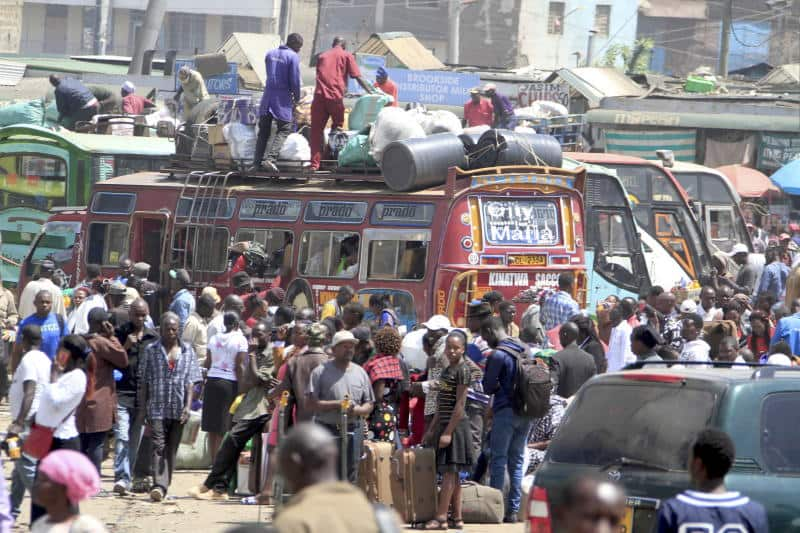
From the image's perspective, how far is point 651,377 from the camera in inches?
276

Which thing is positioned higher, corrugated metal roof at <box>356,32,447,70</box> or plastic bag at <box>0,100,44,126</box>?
corrugated metal roof at <box>356,32,447,70</box>

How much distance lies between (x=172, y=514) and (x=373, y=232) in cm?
537

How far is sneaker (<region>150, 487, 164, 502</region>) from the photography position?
11500 mm

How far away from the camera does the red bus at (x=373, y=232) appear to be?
50.3ft

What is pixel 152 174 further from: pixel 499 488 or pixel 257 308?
pixel 499 488

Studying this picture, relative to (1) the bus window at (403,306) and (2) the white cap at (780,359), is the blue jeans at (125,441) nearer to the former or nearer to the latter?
(1) the bus window at (403,306)

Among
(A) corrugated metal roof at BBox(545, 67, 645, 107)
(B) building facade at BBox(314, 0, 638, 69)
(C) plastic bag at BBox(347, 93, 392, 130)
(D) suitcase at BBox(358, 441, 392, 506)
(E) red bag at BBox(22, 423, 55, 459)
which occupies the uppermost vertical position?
(B) building facade at BBox(314, 0, 638, 69)

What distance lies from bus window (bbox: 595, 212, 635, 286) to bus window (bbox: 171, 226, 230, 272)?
15.8ft

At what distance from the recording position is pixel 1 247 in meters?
22.1

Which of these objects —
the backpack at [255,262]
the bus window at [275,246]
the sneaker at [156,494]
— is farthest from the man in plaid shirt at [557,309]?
the sneaker at [156,494]

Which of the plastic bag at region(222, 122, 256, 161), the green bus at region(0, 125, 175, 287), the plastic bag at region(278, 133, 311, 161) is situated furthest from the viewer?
the green bus at region(0, 125, 175, 287)

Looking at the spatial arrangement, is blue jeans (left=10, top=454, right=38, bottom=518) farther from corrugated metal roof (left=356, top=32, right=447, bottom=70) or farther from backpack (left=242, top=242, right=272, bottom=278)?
corrugated metal roof (left=356, top=32, right=447, bottom=70)

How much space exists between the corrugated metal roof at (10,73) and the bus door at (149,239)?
1626 cm

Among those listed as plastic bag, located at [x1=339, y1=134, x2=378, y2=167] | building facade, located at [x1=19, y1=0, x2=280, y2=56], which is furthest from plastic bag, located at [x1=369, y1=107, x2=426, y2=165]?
building facade, located at [x1=19, y1=0, x2=280, y2=56]
